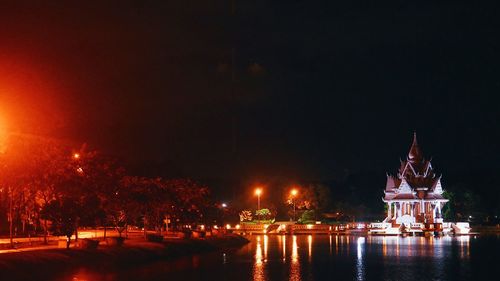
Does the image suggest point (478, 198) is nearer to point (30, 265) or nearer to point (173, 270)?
point (173, 270)

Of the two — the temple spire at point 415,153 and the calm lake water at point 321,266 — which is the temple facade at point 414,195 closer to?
the temple spire at point 415,153

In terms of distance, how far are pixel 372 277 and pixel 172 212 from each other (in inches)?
1581

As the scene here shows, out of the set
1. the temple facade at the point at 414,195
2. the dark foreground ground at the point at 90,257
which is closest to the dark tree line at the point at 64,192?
the dark foreground ground at the point at 90,257

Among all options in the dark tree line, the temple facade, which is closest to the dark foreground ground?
the dark tree line

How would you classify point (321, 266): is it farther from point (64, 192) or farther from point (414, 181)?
point (414, 181)

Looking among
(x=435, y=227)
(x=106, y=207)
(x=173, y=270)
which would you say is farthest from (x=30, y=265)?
(x=435, y=227)

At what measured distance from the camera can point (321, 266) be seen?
5522 centimetres

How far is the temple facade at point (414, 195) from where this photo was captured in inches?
5157

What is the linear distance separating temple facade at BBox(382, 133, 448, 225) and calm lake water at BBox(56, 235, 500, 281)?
5682 centimetres

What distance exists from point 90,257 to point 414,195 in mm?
90131

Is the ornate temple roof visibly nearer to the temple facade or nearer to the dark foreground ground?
the temple facade

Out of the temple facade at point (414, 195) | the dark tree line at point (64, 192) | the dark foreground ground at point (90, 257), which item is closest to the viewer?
the dark foreground ground at point (90, 257)

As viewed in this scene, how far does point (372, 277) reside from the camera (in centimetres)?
4778

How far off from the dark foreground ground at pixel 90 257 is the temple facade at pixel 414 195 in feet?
213
